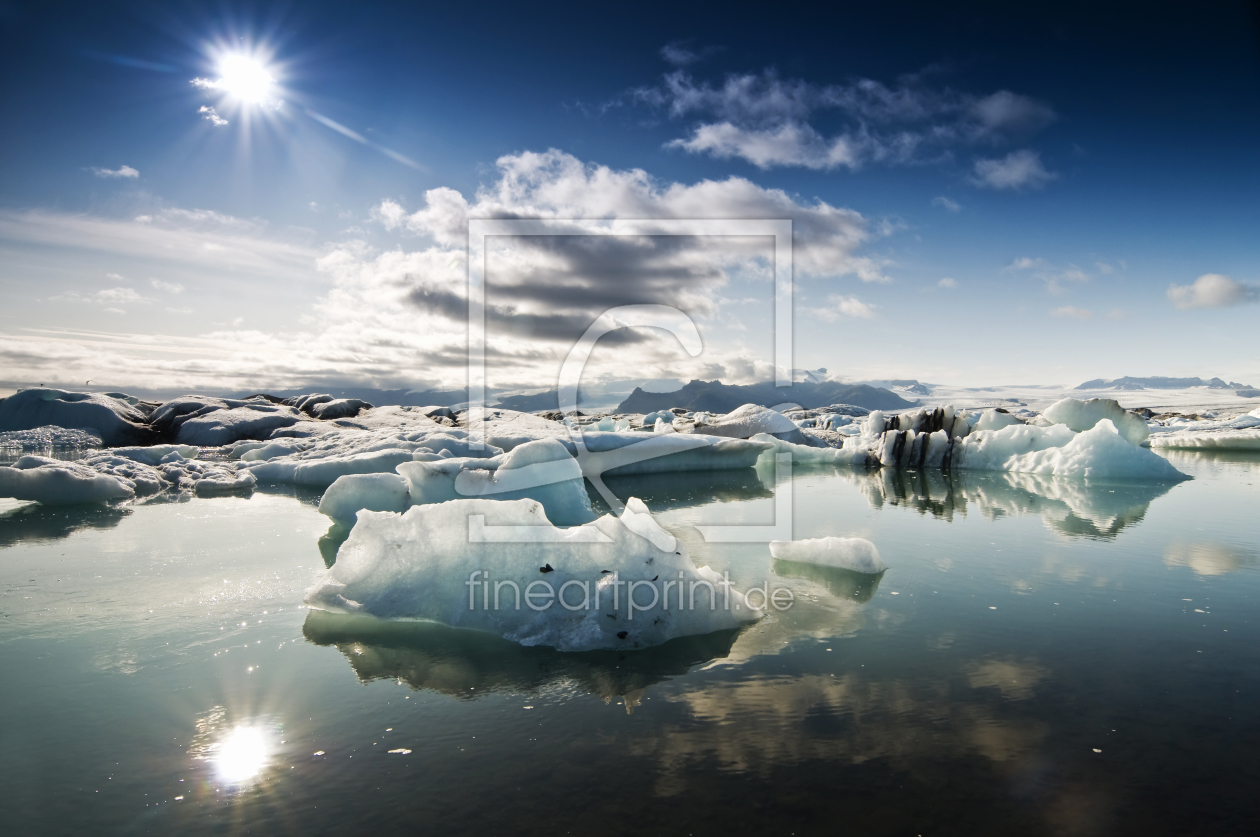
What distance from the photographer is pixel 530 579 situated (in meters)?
3.53

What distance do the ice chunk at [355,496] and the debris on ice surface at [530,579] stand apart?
2.32 meters

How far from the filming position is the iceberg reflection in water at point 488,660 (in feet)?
8.93

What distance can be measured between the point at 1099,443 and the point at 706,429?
362 inches

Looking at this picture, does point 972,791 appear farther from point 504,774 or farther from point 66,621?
point 66,621

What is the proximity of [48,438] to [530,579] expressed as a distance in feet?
53.4

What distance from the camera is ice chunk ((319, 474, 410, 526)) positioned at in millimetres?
5914

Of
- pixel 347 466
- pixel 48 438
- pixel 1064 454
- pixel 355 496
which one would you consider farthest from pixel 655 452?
pixel 48 438

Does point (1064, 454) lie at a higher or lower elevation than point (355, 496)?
lower

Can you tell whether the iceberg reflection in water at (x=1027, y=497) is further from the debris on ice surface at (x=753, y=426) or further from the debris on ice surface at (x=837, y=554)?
the debris on ice surface at (x=753, y=426)

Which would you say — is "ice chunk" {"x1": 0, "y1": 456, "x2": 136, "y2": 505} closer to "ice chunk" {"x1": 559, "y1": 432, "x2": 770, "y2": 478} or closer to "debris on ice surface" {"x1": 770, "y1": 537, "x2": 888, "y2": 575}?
"ice chunk" {"x1": 559, "y1": 432, "x2": 770, "y2": 478}

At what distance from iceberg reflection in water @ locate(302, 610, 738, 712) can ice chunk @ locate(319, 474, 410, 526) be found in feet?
8.45

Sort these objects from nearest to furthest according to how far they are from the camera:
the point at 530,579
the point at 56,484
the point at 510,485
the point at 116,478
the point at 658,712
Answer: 1. the point at 658,712
2. the point at 530,579
3. the point at 510,485
4. the point at 56,484
5. the point at 116,478

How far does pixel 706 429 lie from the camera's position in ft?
58.8

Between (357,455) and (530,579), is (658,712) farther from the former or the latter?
(357,455)
